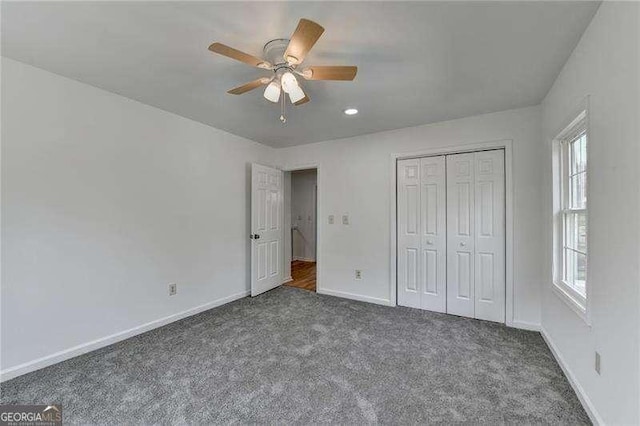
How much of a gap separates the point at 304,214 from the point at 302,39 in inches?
223

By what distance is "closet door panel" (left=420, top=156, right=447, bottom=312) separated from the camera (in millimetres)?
3281

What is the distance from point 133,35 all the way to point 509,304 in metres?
4.04

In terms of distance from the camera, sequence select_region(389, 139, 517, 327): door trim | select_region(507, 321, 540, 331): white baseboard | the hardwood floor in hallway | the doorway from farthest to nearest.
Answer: the doorway
the hardwood floor in hallway
select_region(389, 139, 517, 327): door trim
select_region(507, 321, 540, 331): white baseboard

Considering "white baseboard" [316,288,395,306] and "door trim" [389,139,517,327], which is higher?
"door trim" [389,139,517,327]

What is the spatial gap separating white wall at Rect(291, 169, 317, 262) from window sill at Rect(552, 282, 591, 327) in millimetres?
5035

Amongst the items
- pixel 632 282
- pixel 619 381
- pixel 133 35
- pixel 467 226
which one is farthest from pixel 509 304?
pixel 133 35

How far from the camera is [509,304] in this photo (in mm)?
2898

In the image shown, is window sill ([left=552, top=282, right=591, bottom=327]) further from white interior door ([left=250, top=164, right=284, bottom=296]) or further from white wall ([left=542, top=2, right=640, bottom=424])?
white interior door ([left=250, top=164, right=284, bottom=296])

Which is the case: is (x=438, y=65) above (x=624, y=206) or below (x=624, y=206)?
above

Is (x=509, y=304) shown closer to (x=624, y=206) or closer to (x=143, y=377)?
(x=624, y=206)

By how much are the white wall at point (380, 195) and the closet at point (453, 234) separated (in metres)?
0.17

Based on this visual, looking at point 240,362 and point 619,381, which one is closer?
point 619,381

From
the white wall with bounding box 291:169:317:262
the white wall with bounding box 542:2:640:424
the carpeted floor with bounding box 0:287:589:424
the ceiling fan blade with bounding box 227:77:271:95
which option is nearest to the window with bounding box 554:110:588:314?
the white wall with bounding box 542:2:640:424

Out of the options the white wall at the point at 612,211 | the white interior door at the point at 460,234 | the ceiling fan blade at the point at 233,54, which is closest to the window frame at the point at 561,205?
the white wall at the point at 612,211
